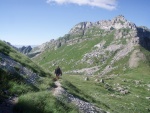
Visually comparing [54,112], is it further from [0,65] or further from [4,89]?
[0,65]

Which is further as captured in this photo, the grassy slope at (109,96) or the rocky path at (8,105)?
the grassy slope at (109,96)

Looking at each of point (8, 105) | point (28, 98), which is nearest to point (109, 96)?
point (28, 98)

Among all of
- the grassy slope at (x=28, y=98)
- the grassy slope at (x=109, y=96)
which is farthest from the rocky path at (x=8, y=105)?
the grassy slope at (x=109, y=96)

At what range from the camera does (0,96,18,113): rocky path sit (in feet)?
72.7

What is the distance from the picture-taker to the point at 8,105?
913 inches

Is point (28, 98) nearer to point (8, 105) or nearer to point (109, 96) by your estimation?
point (8, 105)

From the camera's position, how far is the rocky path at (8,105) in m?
22.2

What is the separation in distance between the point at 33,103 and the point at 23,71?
38.4ft

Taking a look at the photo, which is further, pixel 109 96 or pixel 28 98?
pixel 109 96

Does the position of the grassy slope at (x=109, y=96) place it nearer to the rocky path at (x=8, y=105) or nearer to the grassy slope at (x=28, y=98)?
the grassy slope at (x=28, y=98)

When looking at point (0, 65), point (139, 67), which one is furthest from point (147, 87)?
point (0, 65)

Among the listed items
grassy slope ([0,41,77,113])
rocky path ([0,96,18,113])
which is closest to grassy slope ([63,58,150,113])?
grassy slope ([0,41,77,113])

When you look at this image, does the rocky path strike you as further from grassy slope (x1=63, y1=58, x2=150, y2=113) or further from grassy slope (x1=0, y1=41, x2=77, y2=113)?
grassy slope (x1=63, y1=58, x2=150, y2=113)

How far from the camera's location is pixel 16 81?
2902cm
